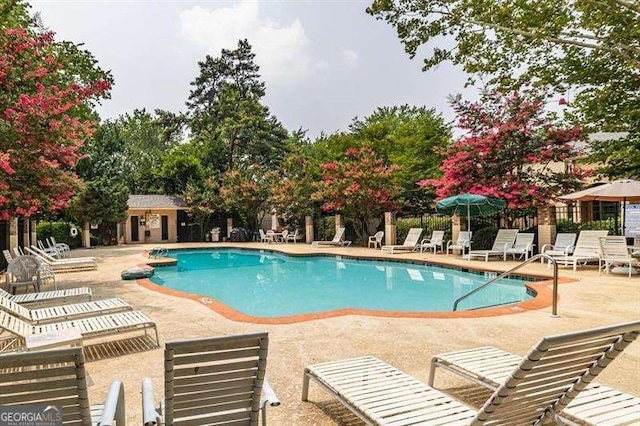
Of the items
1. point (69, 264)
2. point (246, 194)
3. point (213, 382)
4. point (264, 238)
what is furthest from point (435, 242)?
point (213, 382)

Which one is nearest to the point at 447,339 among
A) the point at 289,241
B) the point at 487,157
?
the point at 487,157

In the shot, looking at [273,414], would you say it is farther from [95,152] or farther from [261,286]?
[95,152]

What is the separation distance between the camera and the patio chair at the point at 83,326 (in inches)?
181

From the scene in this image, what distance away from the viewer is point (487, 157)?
1573cm

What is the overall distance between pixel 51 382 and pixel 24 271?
9008 mm

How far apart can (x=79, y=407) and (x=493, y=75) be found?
31.1 ft

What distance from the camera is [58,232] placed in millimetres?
24984

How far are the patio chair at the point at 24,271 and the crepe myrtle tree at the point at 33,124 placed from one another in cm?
101

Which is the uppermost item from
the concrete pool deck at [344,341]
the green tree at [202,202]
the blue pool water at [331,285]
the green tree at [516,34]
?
the green tree at [516,34]

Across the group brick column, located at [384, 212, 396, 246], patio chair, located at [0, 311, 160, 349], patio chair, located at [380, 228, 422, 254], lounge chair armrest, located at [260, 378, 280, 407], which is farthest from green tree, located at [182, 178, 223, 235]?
lounge chair armrest, located at [260, 378, 280, 407]

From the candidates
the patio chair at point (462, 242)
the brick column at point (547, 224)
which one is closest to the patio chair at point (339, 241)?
the patio chair at point (462, 242)

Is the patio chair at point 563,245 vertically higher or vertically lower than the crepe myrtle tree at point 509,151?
lower

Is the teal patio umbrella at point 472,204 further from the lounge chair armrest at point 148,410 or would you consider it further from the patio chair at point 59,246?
the patio chair at point 59,246

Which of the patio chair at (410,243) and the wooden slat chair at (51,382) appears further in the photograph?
the patio chair at (410,243)
